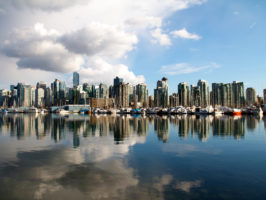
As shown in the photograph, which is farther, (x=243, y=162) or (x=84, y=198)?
(x=243, y=162)

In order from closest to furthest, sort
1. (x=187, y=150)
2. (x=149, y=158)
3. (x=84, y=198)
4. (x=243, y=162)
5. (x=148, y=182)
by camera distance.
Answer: (x=84, y=198), (x=148, y=182), (x=243, y=162), (x=149, y=158), (x=187, y=150)

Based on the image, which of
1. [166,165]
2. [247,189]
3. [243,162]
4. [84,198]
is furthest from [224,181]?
[84,198]

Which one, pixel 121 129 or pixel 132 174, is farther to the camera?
pixel 121 129

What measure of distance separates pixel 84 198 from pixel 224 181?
441 inches

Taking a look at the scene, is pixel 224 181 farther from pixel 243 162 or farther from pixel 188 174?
pixel 243 162

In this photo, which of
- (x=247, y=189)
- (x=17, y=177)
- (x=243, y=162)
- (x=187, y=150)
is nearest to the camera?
(x=247, y=189)

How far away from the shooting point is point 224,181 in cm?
1711

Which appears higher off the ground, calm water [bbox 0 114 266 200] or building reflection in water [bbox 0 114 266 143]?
calm water [bbox 0 114 266 200]

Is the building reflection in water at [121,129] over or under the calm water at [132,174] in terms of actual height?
under

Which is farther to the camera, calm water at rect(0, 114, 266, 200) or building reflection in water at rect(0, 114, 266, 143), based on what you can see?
building reflection in water at rect(0, 114, 266, 143)

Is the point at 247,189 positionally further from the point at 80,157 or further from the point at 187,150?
the point at 80,157

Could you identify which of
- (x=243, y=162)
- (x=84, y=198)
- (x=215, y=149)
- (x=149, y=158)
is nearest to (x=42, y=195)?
(x=84, y=198)

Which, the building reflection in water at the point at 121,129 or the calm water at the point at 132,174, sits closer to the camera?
the calm water at the point at 132,174

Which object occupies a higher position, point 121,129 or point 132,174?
point 132,174
